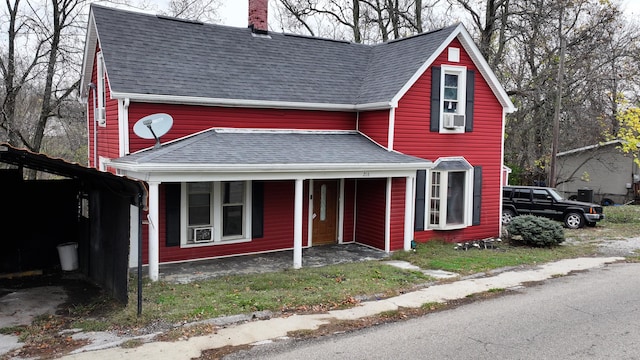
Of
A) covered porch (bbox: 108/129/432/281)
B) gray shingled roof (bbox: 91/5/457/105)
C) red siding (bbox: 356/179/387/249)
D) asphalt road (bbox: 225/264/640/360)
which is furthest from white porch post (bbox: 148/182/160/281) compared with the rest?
red siding (bbox: 356/179/387/249)

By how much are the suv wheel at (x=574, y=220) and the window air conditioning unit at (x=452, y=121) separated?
25.4ft

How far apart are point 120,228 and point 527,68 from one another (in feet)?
89.1

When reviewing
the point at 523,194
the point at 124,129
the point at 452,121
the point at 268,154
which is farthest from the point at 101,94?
the point at 523,194

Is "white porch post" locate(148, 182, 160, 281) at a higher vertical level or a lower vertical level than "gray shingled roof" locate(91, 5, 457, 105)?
lower

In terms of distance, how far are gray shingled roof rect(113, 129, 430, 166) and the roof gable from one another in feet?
2.89

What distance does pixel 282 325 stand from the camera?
8.23 metres

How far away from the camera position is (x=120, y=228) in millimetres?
9008

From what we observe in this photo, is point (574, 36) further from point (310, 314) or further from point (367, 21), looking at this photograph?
point (310, 314)

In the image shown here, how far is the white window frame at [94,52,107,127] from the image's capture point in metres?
13.9

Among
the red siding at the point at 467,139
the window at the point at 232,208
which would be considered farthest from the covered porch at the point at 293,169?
the red siding at the point at 467,139

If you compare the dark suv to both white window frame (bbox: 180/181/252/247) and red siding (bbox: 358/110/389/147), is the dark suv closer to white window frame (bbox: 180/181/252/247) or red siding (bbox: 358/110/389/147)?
red siding (bbox: 358/110/389/147)

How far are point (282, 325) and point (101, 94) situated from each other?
943cm

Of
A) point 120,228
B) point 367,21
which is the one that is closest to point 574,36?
point 367,21

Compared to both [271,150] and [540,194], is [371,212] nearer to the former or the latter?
[271,150]
